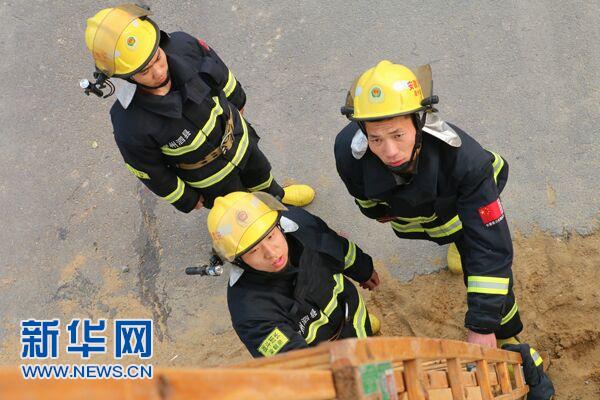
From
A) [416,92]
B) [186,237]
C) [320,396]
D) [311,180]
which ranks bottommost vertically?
[186,237]

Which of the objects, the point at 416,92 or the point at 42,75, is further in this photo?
the point at 42,75

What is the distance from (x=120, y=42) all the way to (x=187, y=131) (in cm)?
68

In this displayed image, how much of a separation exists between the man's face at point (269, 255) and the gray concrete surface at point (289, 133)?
1877 mm

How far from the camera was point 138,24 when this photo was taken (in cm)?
371

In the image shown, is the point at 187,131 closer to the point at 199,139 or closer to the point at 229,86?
the point at 199,139

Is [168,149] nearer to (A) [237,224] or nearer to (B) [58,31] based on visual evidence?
(A) [237,224]

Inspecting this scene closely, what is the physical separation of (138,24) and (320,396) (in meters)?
2.74

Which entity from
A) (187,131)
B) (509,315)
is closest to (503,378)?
(509,315)

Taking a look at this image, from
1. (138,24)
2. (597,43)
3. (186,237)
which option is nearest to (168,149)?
(138,24)

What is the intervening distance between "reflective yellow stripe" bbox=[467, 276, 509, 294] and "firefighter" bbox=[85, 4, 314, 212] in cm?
185

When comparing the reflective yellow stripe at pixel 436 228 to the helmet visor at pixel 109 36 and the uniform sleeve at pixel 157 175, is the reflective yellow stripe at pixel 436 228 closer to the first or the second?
the uniform sleeve at pixel 157 175

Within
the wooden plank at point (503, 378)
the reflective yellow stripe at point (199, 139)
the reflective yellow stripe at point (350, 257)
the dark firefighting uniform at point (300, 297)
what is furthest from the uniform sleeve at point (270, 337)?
the reflective yellow stripe at point (199, 139)

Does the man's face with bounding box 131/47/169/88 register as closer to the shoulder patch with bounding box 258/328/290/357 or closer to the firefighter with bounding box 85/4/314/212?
the firefighter with bounding box 85/4/314/212

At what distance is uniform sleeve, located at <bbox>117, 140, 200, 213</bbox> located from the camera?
396cm
